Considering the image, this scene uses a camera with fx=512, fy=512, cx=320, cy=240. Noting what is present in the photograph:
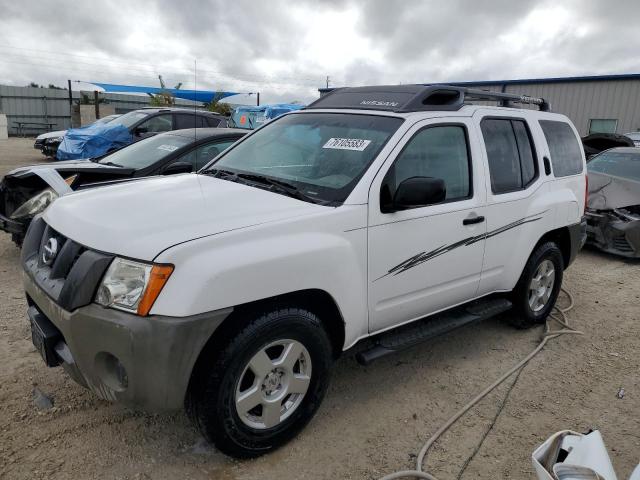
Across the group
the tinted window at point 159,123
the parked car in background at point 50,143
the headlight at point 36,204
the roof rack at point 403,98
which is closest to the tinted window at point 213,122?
the tinted window at point 159,123

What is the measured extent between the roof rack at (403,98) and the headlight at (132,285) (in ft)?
6.39

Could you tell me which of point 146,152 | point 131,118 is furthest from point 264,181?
point 131,118

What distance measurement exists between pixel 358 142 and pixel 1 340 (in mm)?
3024

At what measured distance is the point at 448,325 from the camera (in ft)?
11.8

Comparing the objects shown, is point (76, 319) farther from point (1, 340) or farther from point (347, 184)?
point (1, 340)

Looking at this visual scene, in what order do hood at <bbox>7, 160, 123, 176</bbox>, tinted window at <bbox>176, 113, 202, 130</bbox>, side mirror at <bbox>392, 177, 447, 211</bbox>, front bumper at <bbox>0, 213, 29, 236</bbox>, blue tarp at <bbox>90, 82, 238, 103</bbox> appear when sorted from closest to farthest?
side mirror at <bbox>392, 177, 447, 211</bbox> → front bumper at <bbox>0, 213, 29, 236</bbox> → hood at <bbox>7, 160, 123, 176</bbox> → tinted window at <bbox>176, 113, 202, 130</bbox> → blue tarp at <bbox>90, 82, 238, 103</bbox>

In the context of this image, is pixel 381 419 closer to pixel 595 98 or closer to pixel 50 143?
pixel 50 143

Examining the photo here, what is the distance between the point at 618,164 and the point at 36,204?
320 inches

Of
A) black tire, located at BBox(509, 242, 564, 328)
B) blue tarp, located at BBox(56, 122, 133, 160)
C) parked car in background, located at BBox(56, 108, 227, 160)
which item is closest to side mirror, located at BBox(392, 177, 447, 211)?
black tire, located at BBox(509, 242, 564, 328)

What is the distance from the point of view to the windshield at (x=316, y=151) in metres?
3.05

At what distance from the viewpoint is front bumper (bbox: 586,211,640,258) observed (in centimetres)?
678

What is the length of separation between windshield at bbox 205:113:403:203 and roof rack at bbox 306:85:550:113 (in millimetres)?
159

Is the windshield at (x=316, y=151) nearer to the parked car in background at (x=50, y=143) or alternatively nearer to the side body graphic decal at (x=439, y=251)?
the side body graphic decal at (x=439, y=251)

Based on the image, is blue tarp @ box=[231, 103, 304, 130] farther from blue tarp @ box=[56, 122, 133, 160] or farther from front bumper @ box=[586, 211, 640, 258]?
front bumper @ box=[586, 211, 640, 258]
